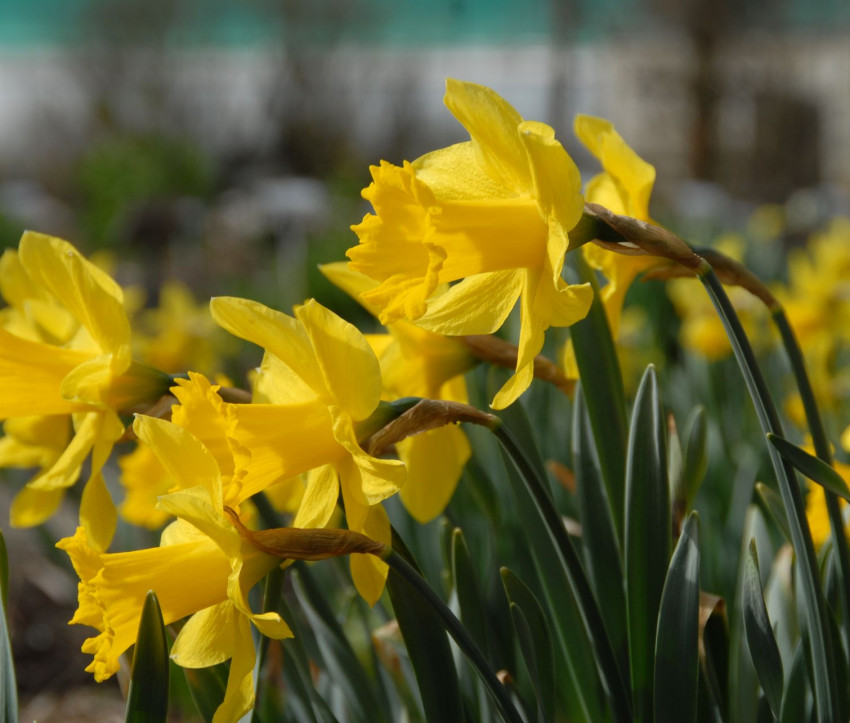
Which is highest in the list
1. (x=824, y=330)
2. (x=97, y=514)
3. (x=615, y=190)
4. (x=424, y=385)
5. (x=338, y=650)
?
(x=615, y=190)

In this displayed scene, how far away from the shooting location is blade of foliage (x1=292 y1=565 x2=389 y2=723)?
3.51 ft

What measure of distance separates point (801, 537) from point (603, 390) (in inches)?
9.7

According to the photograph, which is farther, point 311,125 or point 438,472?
point 311,125

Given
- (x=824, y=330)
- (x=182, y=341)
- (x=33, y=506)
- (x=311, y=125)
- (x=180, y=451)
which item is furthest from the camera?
(x=311, y=125)

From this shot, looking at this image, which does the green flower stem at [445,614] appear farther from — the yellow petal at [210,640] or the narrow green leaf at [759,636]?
the narrow green leaf at [759,636]

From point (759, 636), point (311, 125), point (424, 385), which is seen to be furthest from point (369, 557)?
point (311, 125)

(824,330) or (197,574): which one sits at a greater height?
(197,574)

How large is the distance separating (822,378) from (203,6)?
611 inches

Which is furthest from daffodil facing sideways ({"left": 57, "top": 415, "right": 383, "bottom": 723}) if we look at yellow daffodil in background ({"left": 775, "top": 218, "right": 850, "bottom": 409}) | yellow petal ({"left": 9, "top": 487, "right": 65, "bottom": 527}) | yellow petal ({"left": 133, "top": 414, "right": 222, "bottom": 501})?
yellow daffodil in background ({"left": 775, "top": 218, "right": 850, "bottom": 409})

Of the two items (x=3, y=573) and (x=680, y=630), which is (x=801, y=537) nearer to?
(x=680, y=630)

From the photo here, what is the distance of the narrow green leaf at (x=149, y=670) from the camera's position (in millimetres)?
694

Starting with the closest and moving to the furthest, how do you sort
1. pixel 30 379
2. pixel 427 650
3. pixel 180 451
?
pixel 180 451
pixel 427 650
pixel 30 379

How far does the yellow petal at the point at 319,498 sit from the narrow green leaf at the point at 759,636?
1.27 ft

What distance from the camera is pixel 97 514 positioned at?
906 millimetres
